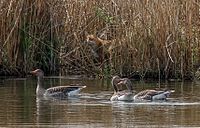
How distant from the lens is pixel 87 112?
13734 millimetres

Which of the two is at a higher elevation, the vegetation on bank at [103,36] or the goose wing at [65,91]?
the vegetation on bank at [103,36]

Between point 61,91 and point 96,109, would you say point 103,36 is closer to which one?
point 61,91

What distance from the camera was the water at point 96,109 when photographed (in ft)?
40.3

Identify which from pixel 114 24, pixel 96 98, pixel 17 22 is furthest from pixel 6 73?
pixel 96 98

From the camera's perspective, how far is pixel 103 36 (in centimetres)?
2025

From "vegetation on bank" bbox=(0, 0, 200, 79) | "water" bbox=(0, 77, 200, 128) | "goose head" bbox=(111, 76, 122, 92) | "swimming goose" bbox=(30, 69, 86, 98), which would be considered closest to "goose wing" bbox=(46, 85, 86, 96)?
"swimming goose" bbox=(30, 69, 86, 98)

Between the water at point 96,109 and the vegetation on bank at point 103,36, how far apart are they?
602 millimetres

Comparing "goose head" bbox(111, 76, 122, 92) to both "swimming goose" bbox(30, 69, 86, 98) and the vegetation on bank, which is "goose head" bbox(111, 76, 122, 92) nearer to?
"swimming goose" bbox(30, 69, 86, 98)

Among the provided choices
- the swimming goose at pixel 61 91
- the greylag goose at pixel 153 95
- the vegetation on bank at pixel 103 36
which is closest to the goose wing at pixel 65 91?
the swimming goose at pixel 61 91

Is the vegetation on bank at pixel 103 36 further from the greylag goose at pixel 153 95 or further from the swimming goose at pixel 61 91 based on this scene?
the greylag goose at pixel 153 95

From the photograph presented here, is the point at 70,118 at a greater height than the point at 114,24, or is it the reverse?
the point at 114,24

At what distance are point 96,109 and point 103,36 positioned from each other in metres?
6.24

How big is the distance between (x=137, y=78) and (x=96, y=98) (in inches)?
130

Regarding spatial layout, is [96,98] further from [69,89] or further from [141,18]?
[141,18]
